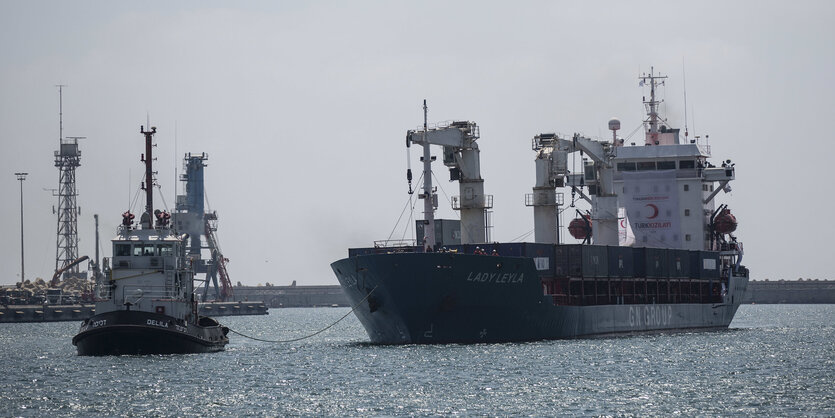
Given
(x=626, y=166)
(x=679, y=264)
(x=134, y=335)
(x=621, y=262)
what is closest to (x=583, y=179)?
(x=626, y=166)

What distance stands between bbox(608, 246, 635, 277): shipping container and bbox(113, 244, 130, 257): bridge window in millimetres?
31345

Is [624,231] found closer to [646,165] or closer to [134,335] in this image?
→ [646,165]

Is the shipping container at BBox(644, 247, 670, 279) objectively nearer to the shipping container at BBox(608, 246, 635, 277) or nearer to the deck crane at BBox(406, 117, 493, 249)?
the shipping container at BBox(608, 246, 635, 277)

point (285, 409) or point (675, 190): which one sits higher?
point (675, 190)

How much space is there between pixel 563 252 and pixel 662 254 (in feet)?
44.9

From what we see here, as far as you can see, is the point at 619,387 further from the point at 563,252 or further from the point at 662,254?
the point at 662,254

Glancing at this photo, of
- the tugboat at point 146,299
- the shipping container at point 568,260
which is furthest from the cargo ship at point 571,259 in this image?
the tugboat at point 146,299

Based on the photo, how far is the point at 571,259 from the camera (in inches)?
2825

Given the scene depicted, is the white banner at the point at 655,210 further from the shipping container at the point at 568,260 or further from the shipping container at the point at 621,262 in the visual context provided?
the shipping container at the point at 568,260

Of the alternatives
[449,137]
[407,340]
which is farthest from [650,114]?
[407,340]

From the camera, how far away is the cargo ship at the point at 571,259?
61.5m

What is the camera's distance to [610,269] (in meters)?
76.3

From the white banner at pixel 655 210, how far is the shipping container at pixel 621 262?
13.6 m

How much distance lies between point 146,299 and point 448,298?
47.9 feet
